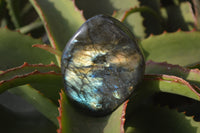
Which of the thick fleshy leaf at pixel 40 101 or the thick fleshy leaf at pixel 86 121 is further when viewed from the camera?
the thick fleshy leaf at pixel 40 101

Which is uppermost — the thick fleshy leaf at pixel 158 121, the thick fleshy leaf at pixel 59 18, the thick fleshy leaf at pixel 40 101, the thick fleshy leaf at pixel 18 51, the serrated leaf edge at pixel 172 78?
the thick fleshy leaf at pixel 59 18

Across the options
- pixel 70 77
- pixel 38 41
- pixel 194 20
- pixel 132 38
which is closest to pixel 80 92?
pixel 70 77

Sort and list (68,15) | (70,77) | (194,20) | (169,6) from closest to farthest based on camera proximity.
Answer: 1. (70,77)
2. (68,15)
3. (194,20)
4. (169,6)

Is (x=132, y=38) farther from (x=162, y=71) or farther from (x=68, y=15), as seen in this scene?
(x=68, y=15)

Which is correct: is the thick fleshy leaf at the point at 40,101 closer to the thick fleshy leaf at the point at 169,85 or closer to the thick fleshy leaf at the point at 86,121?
the thick fleshy leaf at the point at 86,121

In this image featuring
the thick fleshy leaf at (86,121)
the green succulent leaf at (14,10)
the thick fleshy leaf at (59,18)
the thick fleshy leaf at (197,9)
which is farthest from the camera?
the green succulent leaf at (14,10)

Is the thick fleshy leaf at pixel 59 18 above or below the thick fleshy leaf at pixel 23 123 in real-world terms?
above

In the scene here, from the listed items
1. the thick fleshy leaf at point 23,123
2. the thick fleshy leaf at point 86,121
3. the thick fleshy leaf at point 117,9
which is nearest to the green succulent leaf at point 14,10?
the thick fleshy leaf at point 117,9
